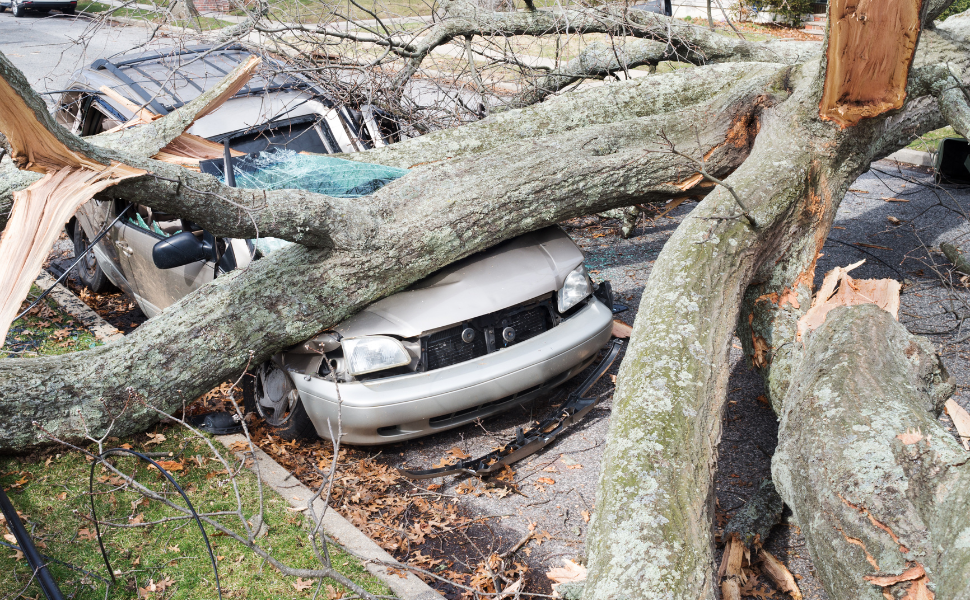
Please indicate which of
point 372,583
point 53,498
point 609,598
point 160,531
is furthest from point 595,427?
point 53,498

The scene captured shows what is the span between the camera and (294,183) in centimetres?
459

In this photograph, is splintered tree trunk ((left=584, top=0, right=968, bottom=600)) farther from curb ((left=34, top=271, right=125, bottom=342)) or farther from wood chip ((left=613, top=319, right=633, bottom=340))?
curb ((left=34, top=271, right=125, bottom=342))

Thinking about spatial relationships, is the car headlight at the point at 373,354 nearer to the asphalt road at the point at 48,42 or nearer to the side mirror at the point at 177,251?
the side mirror at the point at 177,251

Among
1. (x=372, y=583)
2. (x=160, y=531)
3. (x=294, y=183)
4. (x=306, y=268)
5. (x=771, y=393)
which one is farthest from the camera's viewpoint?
(x=294, y=183)

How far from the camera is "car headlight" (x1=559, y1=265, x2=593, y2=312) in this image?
431 centimetres

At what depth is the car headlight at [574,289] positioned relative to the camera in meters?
4.31

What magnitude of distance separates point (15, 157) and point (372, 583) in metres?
2.38

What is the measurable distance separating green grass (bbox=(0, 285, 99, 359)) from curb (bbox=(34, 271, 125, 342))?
0.13 ft

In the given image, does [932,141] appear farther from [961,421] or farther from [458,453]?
[458,453]

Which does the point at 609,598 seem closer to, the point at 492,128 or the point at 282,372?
the point at 282,372

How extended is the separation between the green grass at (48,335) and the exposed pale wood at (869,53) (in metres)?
5.32

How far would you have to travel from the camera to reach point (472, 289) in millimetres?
4090

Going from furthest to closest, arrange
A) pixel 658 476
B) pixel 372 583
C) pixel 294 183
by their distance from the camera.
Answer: pixel 294 183 → pixel 372 583 → pixel 658 476

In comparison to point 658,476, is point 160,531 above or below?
below
